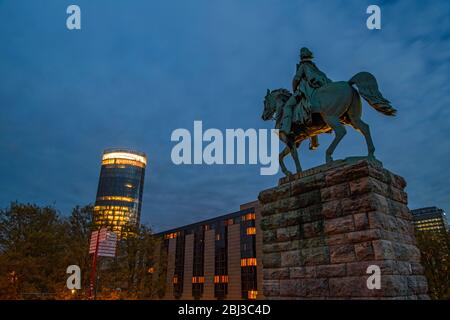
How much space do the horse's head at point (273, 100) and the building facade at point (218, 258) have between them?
45.9m

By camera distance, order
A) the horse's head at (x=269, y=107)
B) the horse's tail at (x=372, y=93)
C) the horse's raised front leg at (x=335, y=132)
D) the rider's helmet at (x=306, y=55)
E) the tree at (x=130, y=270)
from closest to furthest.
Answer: the horse's tail at (x=372, y=93), the horse's raised front leg at (x=335, y=132), the rider's helmet at (x=306, y=55), the horse's head at (x=269, y=107), the tree at (x=130, y=270)

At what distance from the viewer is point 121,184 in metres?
157

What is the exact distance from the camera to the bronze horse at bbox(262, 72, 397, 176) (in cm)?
724

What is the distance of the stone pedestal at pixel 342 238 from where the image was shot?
564 cm

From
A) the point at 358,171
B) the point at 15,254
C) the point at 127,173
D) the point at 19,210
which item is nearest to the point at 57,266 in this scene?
the point at 15,254

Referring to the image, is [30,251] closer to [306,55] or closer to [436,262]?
[306,55]

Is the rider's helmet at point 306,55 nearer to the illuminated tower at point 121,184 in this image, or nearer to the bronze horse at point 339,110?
the bronze horse at point 339,110

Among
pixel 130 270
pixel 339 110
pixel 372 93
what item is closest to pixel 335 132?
pixel 339 110

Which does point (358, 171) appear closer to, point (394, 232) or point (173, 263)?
point (394, 232)

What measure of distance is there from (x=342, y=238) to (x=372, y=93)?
3826 mm

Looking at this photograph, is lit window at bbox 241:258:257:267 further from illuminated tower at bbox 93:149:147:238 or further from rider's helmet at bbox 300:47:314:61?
illuminated tower at bbox 93:149:147:238

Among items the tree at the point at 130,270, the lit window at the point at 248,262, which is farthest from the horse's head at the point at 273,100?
the lit window at the point at 248,262

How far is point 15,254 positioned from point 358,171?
71.9ft

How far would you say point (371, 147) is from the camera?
7.29 metres
